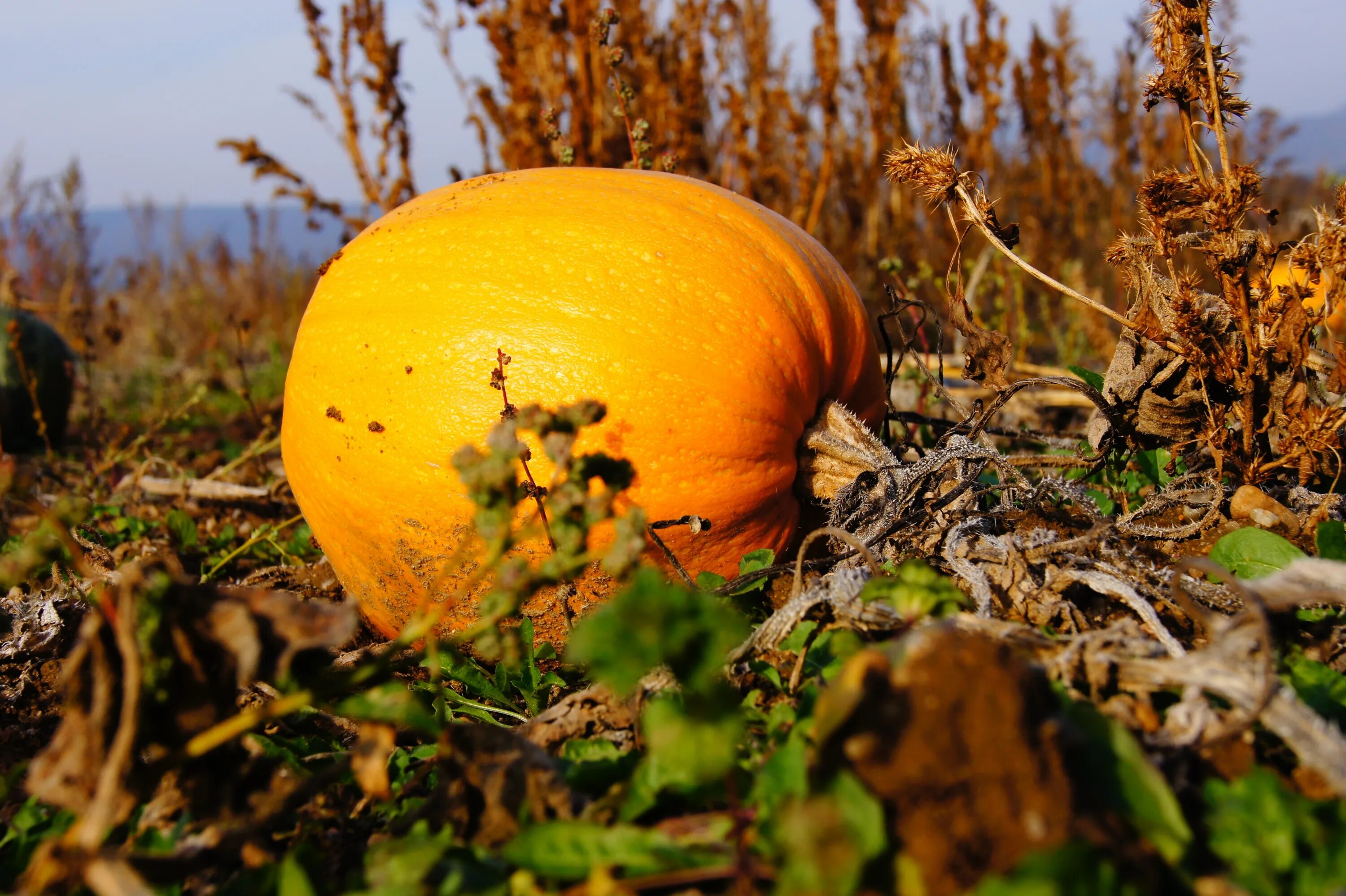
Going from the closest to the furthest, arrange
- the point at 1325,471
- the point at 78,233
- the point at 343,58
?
the point at 1325,471, the point at 343,58, the point at 78,233

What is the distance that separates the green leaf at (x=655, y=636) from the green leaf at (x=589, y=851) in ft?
0.61

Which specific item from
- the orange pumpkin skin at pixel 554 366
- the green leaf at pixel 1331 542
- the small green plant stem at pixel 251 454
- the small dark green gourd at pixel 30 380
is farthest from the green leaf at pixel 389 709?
the small dark green gourd at pixel 30 380

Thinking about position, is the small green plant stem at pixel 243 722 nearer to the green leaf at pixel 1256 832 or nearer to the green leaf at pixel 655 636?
the green leaf at pixel 655 636

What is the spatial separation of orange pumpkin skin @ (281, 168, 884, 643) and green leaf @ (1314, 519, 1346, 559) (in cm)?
97

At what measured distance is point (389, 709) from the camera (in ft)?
3.45

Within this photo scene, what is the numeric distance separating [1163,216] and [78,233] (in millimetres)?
10124

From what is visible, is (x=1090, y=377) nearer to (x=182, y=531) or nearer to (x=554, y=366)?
(x=554, y=366)

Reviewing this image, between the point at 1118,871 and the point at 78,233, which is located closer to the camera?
the point at 1118,871

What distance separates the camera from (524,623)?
188 centimetres

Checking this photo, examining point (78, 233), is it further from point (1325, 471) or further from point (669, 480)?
point (1325, 471)

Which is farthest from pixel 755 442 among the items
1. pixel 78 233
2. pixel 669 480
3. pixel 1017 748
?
pixel 78 233

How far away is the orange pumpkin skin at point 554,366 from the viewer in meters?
1.81

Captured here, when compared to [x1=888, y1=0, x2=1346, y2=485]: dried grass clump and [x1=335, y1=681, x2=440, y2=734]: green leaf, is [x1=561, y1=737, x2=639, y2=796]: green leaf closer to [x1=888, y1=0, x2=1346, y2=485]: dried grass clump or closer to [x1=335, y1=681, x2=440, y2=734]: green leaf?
[x1=335, y1=681, x2=440, y2=734]: green leaf

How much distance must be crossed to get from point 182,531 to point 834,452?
2074 millimetres
